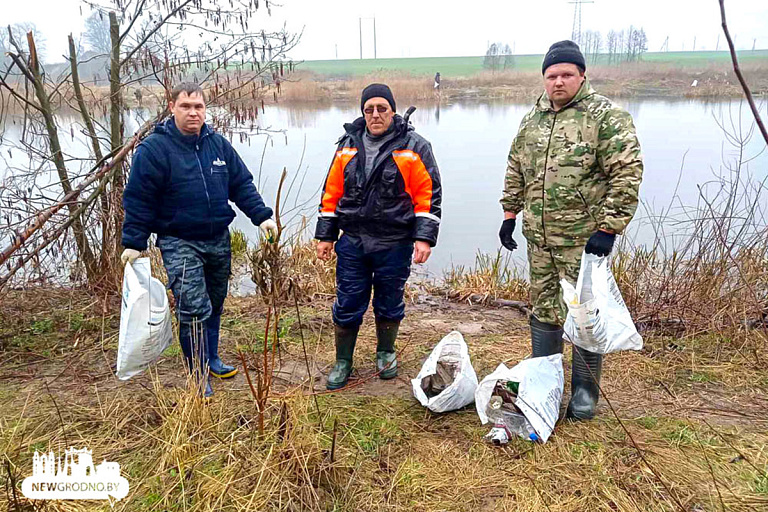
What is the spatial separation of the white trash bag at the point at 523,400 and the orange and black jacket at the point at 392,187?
0.78m

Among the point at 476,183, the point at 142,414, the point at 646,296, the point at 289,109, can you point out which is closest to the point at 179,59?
the point at 142,414

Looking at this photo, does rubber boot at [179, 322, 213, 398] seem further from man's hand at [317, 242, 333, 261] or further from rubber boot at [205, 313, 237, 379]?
man's hand at [317, 242, 333, 261]

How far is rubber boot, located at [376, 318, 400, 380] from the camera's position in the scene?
3.13 m

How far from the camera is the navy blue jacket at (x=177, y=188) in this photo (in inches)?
103

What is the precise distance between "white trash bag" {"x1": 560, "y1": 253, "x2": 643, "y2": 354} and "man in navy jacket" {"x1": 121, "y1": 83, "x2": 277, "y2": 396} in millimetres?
1450

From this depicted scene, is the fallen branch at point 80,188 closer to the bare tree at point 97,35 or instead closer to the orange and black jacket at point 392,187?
the bare tree at point 97,35

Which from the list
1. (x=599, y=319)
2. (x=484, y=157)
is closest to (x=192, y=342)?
(x=599, y=319)

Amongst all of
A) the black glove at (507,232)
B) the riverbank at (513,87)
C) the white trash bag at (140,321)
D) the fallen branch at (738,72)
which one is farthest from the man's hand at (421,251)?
the riverbank at (513,87)

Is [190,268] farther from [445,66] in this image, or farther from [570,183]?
[445,66]

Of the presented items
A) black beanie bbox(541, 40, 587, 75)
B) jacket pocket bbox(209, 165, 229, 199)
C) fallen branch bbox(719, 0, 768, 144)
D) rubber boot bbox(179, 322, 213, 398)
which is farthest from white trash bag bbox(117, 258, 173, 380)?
fallen branch bbox(719, 0, 768, 144)

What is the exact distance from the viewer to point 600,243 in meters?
2.37

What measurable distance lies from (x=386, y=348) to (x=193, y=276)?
46.5 inches

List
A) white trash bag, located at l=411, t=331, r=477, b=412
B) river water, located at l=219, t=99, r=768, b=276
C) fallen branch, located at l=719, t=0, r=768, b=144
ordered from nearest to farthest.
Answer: fallen branch, located at l=719, t=0, r=768, b=144 < white trash bag, located at l=411, t=331, r=477, b=412 < river water, located at l=219, t=99, r=768, b=276

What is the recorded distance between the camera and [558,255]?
2596 millimetres
